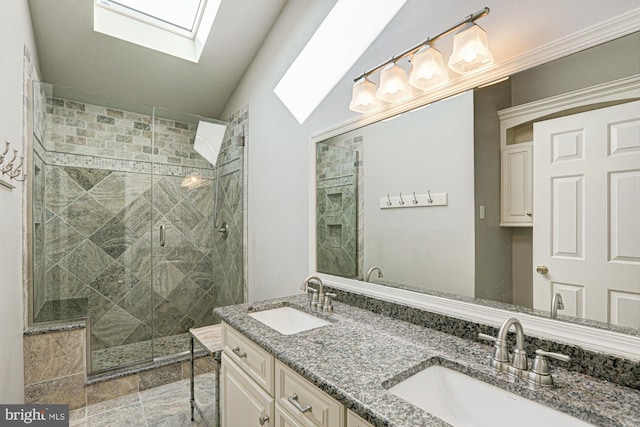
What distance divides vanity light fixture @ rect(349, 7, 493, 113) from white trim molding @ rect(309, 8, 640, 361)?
0.05 metres

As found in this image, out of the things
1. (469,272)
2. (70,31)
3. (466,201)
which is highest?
(70,31)

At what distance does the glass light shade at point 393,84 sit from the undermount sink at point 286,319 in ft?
3.71

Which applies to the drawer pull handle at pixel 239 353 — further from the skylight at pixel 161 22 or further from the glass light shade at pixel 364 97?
the skylight at pixel 161 22

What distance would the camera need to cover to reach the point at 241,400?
1.39 m

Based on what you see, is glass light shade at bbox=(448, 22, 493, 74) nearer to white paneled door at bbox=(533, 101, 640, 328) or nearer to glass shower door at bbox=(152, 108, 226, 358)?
white paneled door at bbox=(533, 101, 640, 328)

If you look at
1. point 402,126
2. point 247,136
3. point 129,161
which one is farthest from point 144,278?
point 402,126

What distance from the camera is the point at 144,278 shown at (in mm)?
2783

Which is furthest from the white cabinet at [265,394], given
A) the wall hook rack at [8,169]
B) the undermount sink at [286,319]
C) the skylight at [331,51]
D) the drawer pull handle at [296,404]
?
the skylight at [331,51]

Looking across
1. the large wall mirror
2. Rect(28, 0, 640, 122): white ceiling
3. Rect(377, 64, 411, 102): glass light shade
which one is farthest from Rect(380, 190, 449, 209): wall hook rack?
Rect(28, 0, 640, 122): white ceiling

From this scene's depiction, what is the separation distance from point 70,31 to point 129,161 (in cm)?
101

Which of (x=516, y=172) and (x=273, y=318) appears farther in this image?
(x=273, y=318)

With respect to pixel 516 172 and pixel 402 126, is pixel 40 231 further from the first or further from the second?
pixel 516 172

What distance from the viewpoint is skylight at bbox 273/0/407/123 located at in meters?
1.65

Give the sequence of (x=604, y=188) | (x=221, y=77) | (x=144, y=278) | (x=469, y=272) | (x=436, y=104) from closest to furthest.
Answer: (x=604, y=188) < (x=469, y=272) < (x=436, y=104) < (x=144, y=278) < (x=221, y=77)
